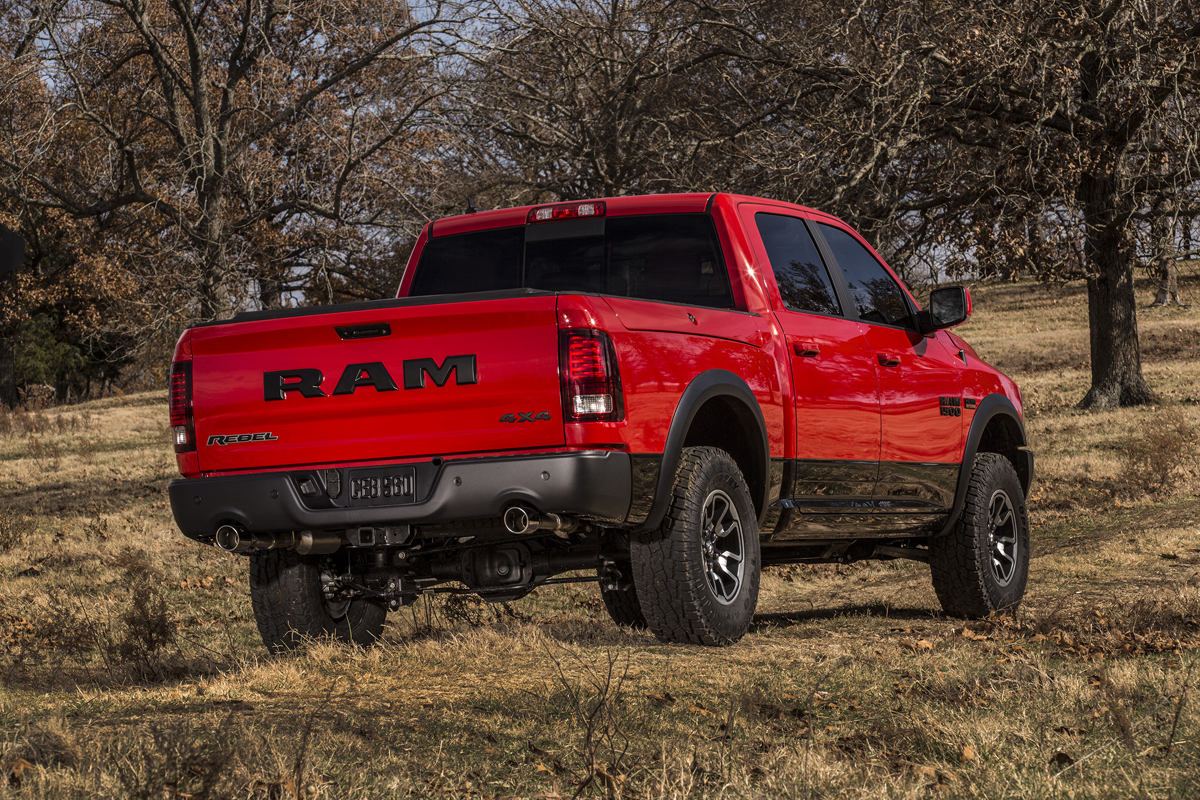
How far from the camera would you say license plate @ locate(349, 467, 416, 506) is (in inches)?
196

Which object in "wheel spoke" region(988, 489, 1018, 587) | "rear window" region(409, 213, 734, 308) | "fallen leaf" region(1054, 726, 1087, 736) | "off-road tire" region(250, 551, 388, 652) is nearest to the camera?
"fallen leaf" region(1054, 726, 1087, 736)

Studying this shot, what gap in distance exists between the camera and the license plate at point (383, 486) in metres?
4.99

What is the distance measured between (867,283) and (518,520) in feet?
10.7

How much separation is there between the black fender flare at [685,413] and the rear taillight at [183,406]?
1955mm

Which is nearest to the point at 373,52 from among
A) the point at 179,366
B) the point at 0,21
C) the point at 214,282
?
the point at 214,282

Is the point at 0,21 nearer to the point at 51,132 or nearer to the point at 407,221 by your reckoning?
the point at 51,132

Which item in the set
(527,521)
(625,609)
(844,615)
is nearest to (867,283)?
(844,615)

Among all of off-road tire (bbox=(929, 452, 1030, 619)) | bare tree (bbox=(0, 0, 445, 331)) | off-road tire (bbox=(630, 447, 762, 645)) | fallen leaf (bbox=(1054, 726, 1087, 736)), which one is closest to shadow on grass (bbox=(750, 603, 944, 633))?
off-road tire (bbox=(929, 452, 1030, 619))

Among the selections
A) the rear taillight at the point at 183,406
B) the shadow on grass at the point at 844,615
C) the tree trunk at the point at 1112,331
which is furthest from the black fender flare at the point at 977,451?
the tree trunk at the point at 1112,331

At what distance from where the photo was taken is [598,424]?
4848 mm

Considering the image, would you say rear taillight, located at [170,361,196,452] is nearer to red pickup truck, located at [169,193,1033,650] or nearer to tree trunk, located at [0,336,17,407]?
red pickup truck, located at [169,193,1033,650]

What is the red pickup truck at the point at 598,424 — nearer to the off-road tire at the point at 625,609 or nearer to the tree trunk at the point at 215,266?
the off-road tire at the point at 625,609

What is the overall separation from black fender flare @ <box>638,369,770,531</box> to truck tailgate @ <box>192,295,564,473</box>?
1.82 ft

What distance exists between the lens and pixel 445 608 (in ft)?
25.3
